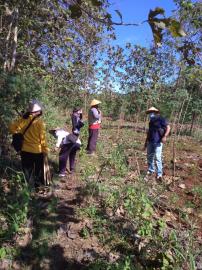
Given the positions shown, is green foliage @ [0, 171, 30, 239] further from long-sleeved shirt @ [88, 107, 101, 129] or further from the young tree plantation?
long-sleeved shirt @ [88, 107, 101, 129]

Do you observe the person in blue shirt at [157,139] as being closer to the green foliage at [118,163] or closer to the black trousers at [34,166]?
the green foliage at [118,163]

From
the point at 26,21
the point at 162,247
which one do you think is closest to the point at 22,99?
the point at 26,21

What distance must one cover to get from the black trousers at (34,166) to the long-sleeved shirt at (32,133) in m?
0.13

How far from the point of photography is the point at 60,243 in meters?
4.84

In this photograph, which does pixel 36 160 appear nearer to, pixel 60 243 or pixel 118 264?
pixel 60 243

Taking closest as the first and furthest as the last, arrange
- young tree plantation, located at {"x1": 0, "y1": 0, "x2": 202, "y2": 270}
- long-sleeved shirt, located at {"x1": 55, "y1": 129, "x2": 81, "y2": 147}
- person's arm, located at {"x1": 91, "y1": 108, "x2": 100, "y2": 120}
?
young tree plantation, located at {"x1": 0, "y1": 0, "x2": 202, "y2": 270}
long-sleeved shirt, located at {"x1": 55, "y1": 129, "x2": 81, "y2": 147}
person's arm, located at {"x1": 91, "y1": 108, "x2": 100, "y2": 120}

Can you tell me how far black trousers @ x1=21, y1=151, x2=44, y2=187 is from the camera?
6.13 metres

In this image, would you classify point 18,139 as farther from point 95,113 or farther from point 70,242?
point 95,113

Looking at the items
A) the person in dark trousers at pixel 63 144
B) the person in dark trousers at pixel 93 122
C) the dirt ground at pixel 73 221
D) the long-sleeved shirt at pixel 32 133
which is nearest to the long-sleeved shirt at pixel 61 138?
the person in dark trousers at pixel 63 144

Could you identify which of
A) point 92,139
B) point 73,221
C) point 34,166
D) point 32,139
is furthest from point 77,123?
point 73,221

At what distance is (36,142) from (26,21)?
3.36 m

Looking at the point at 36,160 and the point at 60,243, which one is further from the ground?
the point at 36,160

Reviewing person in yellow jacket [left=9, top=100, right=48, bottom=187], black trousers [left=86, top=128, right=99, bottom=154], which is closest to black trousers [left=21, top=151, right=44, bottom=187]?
person in yellow jacket [left=9, top=100, right=48, bottom=187]

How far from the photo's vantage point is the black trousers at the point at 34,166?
613cm
